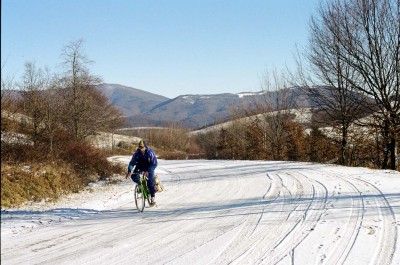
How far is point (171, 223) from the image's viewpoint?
8688 mm

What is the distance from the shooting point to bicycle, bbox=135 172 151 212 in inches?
404

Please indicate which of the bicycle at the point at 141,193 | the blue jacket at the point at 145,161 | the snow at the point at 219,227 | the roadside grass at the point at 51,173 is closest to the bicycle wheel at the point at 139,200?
the bicycle at the point at 141,193

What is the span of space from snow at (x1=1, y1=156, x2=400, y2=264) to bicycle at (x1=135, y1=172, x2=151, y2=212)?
9.4 inches

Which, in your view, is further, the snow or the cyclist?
the cyclist

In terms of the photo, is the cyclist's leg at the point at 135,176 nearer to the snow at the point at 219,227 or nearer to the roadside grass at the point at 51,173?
the snow at the point at 219,227

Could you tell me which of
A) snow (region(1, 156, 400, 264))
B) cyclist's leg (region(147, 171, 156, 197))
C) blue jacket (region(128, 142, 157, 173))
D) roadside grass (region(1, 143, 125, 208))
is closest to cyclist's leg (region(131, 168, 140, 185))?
blue jacket (region(128, 142, 157, 173))

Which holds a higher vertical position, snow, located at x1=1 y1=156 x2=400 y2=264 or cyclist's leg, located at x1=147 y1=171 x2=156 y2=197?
cyclist's leg, located at x1=147 y1=171 x2=156 y2=197

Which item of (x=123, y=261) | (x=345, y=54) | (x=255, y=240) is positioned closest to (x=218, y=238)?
(x=255, y=240)

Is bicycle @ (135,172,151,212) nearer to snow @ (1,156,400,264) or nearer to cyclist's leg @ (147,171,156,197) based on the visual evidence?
cyclist's leg @ (147,171,156,197)

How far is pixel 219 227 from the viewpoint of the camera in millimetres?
8102

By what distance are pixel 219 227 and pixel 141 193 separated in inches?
122

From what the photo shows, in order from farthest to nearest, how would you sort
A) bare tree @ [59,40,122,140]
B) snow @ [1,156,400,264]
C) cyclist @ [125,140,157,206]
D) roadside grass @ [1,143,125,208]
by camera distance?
bare tree @ [59,40,122,140] < roadside grass @ [1,143,125,208] < cyclist @ [125,140,157,206] < snow @ [1,156,400,264]

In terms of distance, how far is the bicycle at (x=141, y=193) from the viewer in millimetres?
10270

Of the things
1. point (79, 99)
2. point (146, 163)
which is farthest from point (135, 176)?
point (79, 99)
